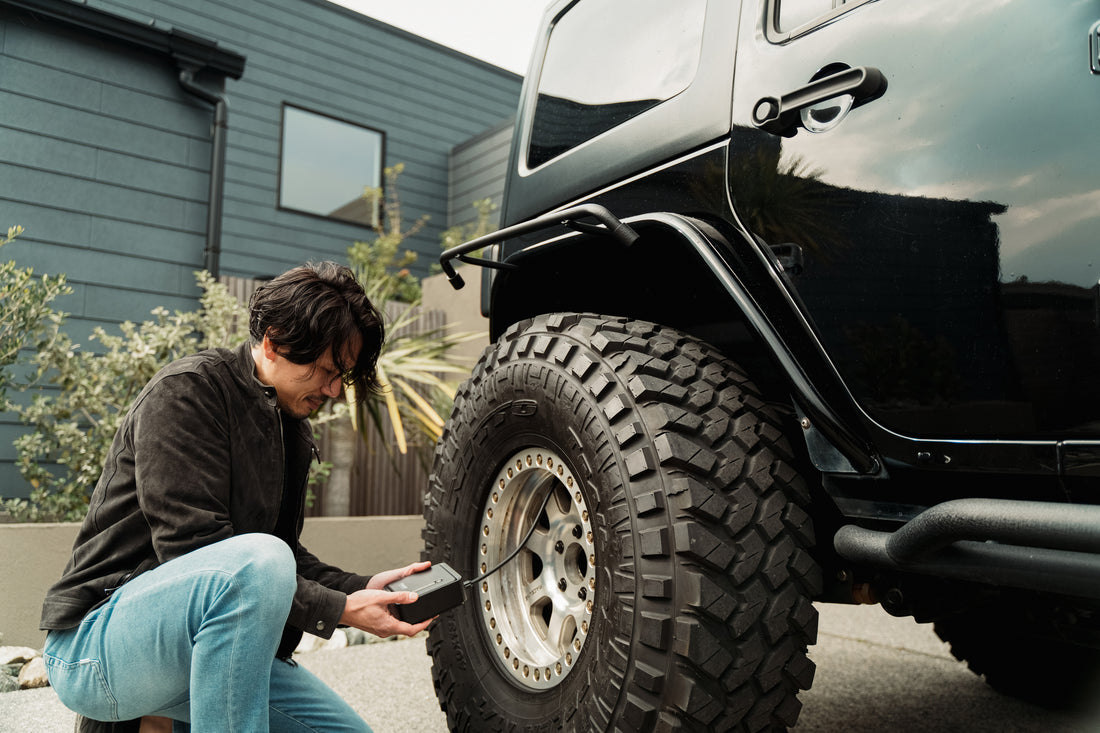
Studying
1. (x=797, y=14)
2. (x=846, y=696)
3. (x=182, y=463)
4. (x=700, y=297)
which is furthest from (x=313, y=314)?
(x=846, y=696)

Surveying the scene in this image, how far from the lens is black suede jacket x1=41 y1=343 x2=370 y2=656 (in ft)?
4.87

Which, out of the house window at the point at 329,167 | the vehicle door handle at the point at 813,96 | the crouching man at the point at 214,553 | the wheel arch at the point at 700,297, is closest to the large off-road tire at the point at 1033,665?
the wheel arch at the point at 700,297

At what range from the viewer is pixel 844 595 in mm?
1638

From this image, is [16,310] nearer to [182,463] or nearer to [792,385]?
[182,463]

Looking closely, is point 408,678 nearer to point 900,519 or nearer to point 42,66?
point 900,519

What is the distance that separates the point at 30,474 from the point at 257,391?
2.72 m

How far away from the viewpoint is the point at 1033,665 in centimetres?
259

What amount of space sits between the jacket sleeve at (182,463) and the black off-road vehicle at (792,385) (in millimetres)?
631

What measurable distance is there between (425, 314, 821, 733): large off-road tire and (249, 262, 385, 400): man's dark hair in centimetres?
39

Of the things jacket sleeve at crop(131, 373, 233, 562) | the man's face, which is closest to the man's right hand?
jacket sleeve at crop(131, 373, 233, 562)

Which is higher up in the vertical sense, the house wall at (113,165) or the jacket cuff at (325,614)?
the house wall at (113,165)

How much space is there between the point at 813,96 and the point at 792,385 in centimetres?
54

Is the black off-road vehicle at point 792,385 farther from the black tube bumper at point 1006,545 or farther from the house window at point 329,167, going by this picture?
the house window at point 329,167

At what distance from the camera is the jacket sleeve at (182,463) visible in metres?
1.47
